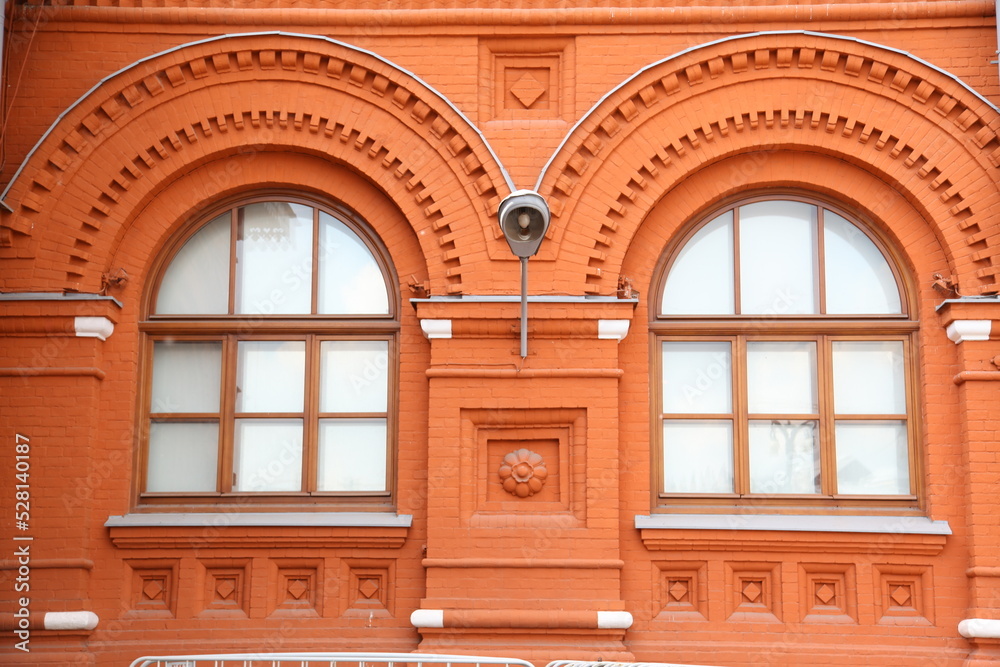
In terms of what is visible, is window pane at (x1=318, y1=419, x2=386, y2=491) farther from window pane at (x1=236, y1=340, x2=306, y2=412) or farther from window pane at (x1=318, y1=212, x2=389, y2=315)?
window pane at (x1=318, y1=212, x2=389, y2=315)

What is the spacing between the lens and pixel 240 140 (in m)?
8.86

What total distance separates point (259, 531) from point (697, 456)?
11.3 ft

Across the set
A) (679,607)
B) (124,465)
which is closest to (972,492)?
(679,607)

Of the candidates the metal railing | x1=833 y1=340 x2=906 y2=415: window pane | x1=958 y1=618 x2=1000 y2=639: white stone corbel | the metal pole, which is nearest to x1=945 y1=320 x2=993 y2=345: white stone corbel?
x1=833 y1=340 x2=906 y2=415: window pane

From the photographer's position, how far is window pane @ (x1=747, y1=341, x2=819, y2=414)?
8.77 m

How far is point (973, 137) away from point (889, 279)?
49.1 inches

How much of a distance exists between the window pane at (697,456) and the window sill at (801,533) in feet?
1.14

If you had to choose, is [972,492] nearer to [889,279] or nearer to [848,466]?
[848,466]

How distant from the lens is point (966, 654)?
26.5 feet

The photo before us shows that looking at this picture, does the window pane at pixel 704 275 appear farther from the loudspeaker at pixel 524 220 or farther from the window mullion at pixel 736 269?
the loudspeaker at pixel 524 220

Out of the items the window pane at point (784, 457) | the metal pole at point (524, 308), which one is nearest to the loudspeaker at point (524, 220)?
the metal pole at point (524, 308)

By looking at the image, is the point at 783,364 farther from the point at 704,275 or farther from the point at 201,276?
the point at 201,276

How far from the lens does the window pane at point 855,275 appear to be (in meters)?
8.84

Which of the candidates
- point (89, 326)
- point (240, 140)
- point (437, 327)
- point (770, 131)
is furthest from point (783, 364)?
point (89, 326)
